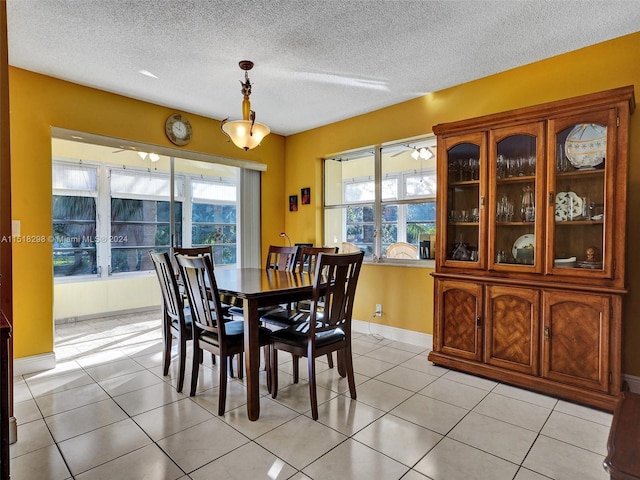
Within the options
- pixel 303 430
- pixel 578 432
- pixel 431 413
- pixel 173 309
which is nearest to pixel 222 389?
pixel 303 430

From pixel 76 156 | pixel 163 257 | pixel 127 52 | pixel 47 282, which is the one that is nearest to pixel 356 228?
pixel 163 257

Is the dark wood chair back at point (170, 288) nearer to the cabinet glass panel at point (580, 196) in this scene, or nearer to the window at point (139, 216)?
the window at point (139, 216)

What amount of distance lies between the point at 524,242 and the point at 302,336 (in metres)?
1.85

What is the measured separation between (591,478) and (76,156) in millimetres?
5828

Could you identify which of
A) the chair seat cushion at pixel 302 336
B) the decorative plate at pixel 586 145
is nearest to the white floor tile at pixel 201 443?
the chair seat cushion at pixel 302 336

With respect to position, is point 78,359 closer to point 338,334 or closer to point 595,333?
point 338,334

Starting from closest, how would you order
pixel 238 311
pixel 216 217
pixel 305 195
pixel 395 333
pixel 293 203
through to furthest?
pixel 238 311 → pixel 395 333 → pixel 305 195 → pixel 293 203 → pixel 216 217

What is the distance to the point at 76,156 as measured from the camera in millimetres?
4707

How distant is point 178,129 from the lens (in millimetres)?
4098

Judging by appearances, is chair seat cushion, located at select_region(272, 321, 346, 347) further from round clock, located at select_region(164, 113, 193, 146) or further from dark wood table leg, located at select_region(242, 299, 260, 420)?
round clock, located at select_region(164, 113, 193, 146)

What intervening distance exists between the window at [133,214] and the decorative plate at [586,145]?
3781mm

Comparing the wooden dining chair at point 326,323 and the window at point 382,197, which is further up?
the window at point 382,197

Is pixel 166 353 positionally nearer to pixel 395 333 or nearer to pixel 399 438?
pixel 399 438

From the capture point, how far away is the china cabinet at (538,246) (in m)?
2.33
